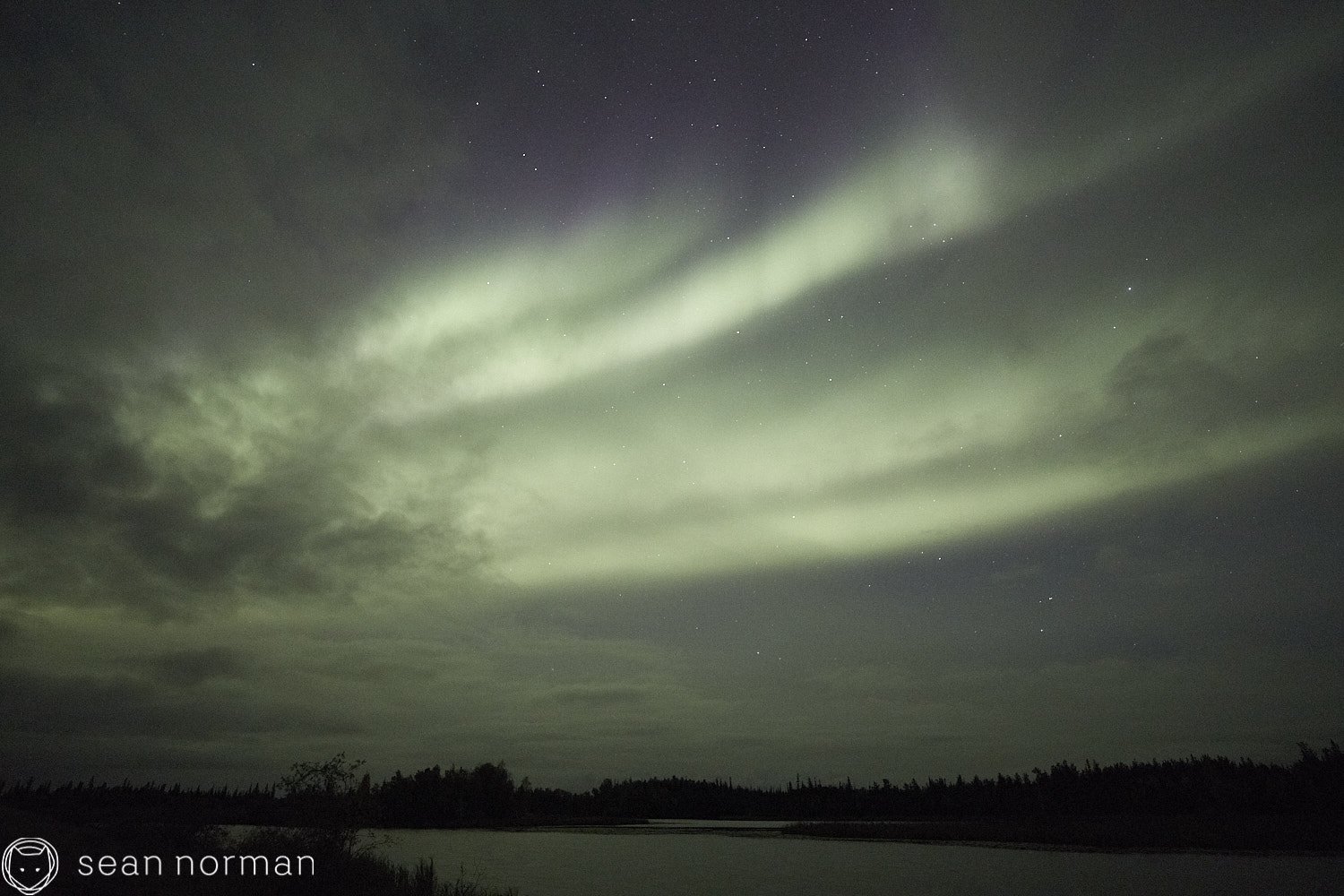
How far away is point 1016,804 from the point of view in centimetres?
16362

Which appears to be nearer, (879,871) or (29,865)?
(29,865)

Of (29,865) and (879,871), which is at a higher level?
(29,865)

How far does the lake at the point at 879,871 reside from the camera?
167 feet

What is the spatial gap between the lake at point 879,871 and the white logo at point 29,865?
2664 cm

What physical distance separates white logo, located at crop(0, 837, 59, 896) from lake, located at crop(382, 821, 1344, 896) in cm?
2664

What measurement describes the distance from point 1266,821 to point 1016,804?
62820mm

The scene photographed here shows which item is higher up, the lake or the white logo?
the white logo

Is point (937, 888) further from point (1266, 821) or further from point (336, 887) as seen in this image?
point (1266, 821)

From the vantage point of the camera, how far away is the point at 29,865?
36000 mm

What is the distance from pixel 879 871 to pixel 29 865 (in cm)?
5949

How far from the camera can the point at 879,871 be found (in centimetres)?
6525

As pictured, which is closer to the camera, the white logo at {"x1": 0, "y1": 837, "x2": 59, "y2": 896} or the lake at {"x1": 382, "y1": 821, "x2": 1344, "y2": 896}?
the white logo at {"x1": 0, "y1": 837, "x2": 59, "y2": 896}

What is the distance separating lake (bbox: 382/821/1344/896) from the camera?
50969 mm

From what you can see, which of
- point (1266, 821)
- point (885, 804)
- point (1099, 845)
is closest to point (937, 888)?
point (1099, 845)
